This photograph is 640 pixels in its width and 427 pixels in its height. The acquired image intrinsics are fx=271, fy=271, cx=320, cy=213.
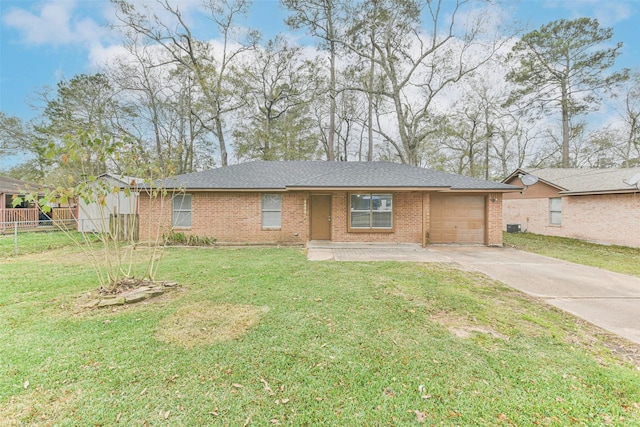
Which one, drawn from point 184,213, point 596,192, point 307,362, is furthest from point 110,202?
point 596,192

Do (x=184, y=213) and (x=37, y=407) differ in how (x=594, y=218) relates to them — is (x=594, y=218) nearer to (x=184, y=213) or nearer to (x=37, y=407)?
(x=37, y=407)

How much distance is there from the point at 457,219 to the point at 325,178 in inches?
226

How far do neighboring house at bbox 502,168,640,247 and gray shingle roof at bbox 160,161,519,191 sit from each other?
487 cm

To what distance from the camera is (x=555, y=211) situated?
1448 cm

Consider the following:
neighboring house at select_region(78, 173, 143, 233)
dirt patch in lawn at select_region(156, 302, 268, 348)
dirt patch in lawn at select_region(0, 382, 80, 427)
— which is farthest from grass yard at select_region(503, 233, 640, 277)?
neighboring house at select_region(78, 173, 143, 233)

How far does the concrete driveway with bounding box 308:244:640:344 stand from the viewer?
163 inches

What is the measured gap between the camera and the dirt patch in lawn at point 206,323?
3.23m

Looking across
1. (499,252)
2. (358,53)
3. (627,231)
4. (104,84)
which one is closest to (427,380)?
(499,252)

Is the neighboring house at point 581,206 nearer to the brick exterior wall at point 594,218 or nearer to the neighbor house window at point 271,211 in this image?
the brick exterior wall at point 594,218

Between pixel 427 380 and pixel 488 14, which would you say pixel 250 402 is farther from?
pixel 488 14

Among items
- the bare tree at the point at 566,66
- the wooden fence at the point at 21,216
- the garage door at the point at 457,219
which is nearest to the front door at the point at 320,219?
the garage door at the point at 457,219

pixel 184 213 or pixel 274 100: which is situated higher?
pixel 274 100

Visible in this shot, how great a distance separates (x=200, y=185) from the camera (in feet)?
34.9

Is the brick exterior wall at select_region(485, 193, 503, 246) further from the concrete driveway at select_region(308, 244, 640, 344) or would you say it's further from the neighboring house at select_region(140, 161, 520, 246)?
the concrete driveway at select_region(308, 244, 640, 344)
